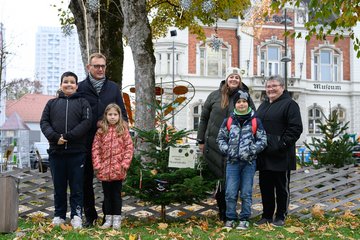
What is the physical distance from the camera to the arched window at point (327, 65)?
4122 cm

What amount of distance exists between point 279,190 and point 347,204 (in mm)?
2537

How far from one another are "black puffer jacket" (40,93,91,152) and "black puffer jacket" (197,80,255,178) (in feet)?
5.65

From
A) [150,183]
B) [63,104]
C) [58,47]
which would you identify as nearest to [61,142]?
[63,104]

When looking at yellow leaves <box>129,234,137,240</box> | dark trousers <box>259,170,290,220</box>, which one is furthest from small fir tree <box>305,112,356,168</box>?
yellow leaves <box>129,234,137,240</box>

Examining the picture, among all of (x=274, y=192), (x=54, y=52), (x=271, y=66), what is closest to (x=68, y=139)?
(x=274, y=192)

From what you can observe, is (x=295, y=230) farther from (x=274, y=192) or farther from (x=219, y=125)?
(x=219, y=125)

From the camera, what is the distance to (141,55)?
33.8 feet

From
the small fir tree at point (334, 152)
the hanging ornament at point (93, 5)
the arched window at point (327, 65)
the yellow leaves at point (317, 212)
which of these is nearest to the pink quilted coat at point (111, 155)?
the yellow leaves at point (317, 212)

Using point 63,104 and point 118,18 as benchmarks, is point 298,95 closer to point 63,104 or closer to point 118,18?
point 118,18

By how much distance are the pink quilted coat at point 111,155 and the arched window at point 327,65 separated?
36.8 metres

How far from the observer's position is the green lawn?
5770 millimetres

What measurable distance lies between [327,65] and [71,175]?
38029mm

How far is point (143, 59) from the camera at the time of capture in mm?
10344

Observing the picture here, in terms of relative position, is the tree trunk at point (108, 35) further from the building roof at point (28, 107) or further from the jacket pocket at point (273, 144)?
the building roof at point (28, 107)
